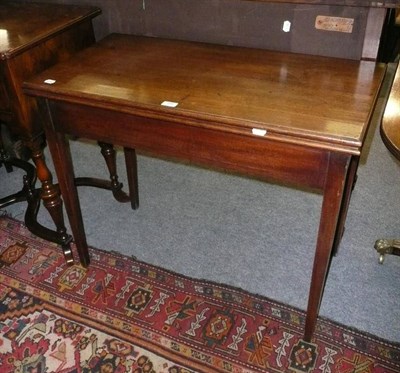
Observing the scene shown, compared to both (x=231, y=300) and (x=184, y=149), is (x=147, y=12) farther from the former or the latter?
(x=231, y=300)

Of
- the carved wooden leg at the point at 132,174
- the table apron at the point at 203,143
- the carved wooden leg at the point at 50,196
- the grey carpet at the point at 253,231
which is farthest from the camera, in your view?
the carved wooden leg at the point at 132,174

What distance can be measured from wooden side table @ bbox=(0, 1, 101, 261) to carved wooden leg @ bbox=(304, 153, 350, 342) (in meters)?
0.96

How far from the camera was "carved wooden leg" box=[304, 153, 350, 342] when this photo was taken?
3.24 feet

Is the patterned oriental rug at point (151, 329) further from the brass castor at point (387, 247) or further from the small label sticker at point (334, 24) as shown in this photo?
the small label sticker at point (334, 24)

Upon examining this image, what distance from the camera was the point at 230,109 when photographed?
1063mm

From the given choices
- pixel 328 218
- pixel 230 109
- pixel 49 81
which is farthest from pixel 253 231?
pixel 49 81

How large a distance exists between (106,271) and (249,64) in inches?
38.5

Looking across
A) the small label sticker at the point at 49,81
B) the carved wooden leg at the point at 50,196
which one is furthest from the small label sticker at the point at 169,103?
the carved wooden leg at the point at 50,196

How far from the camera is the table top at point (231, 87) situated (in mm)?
1001

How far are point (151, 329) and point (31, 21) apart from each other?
1178mm

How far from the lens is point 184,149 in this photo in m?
1.16

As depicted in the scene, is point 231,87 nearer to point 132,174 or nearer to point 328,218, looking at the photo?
point 328,218

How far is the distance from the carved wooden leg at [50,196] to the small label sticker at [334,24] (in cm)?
101

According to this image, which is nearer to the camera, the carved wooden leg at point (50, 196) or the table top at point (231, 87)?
the table top at point (231, 87)
